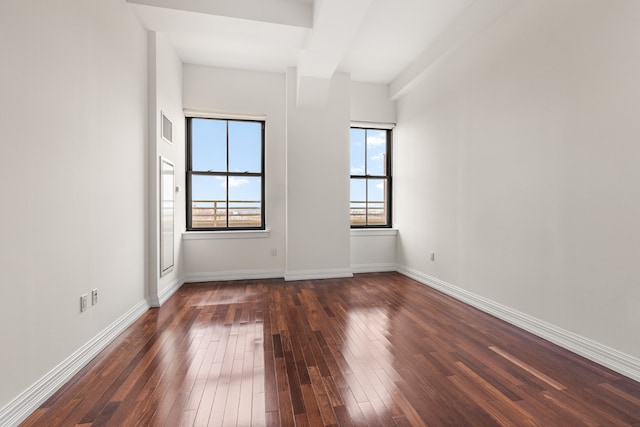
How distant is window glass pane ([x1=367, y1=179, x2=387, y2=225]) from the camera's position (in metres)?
5.05

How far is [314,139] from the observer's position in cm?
433

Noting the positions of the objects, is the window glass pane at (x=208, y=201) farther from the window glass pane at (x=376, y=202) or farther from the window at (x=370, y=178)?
the window glass pane at (x=376, y=202)

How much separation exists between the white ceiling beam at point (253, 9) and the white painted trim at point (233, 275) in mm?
3236

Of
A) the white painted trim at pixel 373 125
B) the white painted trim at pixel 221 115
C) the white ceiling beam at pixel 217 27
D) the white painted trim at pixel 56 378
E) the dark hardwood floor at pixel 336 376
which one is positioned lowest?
the dark hardwood floor at pixel 336 376

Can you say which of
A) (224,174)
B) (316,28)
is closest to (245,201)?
(224,174)

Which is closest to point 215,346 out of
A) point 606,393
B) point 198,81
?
point 606,393

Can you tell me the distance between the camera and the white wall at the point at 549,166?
191cm

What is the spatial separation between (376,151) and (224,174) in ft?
8.50

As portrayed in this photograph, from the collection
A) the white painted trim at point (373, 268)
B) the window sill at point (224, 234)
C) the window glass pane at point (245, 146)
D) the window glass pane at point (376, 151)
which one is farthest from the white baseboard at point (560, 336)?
the window glass pane at point (245, 146)

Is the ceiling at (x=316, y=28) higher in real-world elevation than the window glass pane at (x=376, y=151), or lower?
higher

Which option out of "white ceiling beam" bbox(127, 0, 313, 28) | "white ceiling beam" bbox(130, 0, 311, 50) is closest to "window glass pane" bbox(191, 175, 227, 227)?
"white ceiling beam" bbox(130, 0, 311, 50)

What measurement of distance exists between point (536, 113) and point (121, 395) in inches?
144

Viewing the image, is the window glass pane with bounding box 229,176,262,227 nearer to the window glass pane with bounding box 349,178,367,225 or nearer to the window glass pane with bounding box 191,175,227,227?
the window glass pane with bounding box 191,175,227,227

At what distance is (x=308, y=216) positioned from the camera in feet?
14.2
